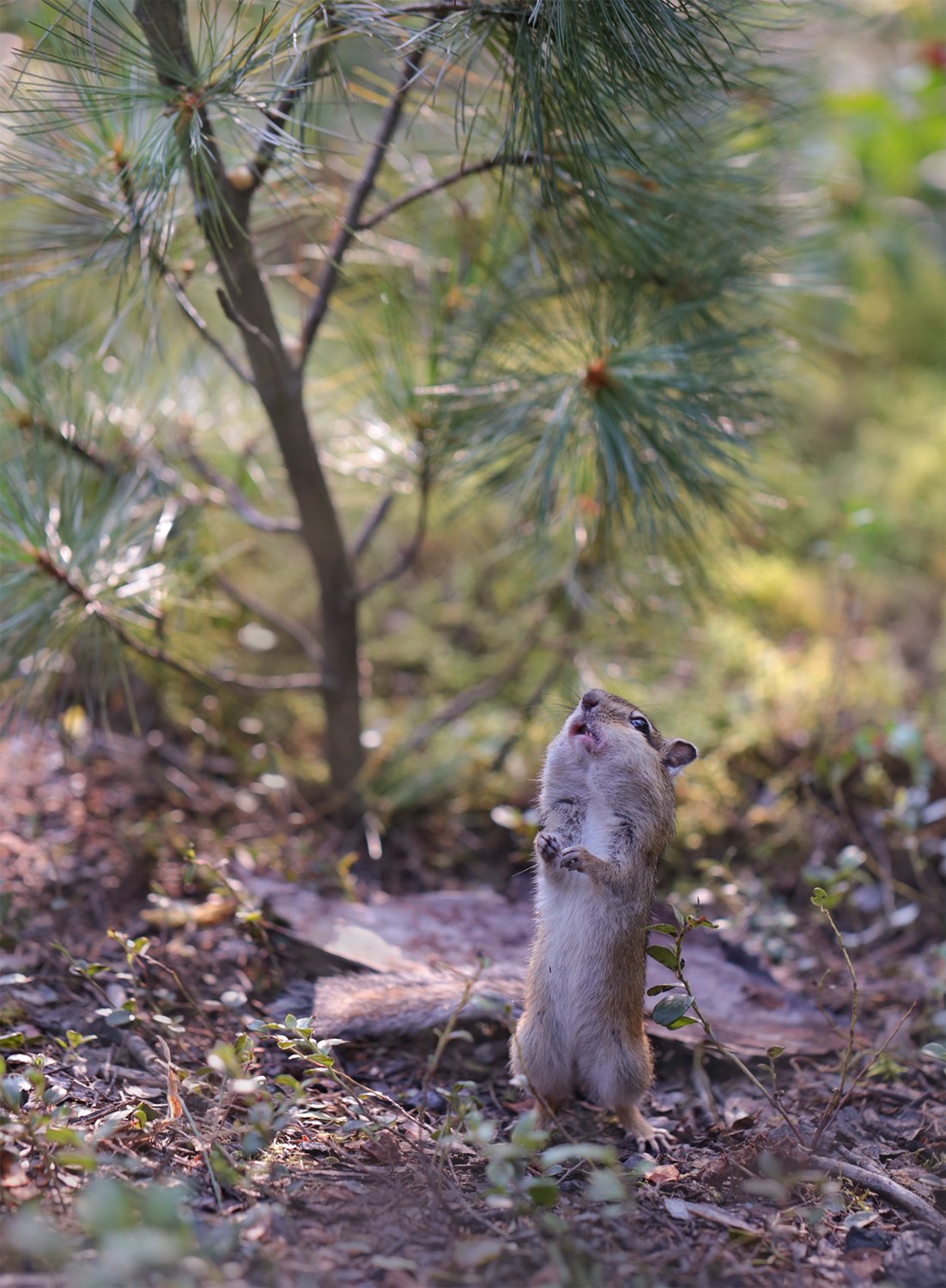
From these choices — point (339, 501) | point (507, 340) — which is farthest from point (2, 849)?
point (507, 340)

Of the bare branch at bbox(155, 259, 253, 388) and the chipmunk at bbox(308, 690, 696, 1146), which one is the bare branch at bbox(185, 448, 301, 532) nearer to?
the bare branch at bbox(155, 259, 253, 388)

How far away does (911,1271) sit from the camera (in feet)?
5.50

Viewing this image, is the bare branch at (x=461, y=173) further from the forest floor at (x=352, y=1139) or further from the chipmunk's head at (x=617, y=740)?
the forest floor at (x=352, y=1139)

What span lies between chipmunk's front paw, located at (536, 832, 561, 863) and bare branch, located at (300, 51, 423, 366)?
119 centimetres

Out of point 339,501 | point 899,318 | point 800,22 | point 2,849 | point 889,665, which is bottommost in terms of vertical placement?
point 2,849

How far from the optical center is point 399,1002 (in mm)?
2293

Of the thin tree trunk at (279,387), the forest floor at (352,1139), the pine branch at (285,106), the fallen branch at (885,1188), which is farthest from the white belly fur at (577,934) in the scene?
the pine branch at (285,106)

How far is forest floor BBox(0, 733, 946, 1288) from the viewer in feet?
5.08

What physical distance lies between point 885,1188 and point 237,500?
7.41 ft

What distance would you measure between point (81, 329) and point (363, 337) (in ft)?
2.70

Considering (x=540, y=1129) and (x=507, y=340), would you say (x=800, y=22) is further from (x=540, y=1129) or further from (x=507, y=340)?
(x=540, y=1129)

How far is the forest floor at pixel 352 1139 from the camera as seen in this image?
5.08 ft

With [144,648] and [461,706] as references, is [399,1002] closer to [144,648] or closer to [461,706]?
[144,648]

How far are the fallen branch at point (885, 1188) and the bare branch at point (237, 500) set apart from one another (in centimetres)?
193
